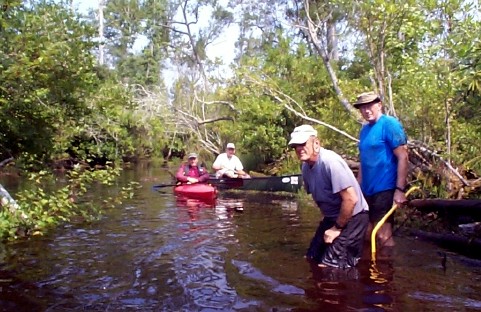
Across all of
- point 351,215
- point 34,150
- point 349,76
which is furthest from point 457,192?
point 349,76

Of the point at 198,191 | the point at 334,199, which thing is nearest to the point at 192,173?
the point at 198,191

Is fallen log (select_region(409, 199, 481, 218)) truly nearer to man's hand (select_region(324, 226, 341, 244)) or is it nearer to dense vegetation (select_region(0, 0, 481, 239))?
dense vegetation (select_region(0, 0, 481, 239))

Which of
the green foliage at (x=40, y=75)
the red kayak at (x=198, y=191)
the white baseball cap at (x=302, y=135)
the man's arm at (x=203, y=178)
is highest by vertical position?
the green foliage at (x=40, y=75)

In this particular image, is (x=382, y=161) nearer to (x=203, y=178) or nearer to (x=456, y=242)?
(x=456, y=242)

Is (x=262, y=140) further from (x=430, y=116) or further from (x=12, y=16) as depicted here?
(x=12, y=16)

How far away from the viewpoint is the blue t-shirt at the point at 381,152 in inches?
236

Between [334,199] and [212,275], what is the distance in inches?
72.8

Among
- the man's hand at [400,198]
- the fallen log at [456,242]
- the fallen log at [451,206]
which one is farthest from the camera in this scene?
the fallen log at [451,206]

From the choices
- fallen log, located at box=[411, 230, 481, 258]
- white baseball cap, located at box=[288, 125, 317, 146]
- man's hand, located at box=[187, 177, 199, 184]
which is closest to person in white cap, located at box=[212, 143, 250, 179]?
man's hand, located at box=[187, 177, 199, 184]

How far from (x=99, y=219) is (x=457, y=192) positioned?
672 cm

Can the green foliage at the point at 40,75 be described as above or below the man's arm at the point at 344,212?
above

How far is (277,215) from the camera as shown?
11781 mm

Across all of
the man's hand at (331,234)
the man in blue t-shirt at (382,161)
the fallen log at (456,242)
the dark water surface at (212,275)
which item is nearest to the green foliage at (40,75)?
the dark water surface at (212,275)

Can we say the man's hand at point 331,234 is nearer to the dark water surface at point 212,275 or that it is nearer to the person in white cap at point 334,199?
the person in white cap at point 334,199
